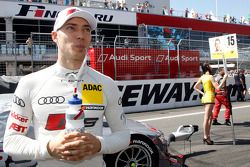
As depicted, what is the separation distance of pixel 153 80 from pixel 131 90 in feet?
4.08

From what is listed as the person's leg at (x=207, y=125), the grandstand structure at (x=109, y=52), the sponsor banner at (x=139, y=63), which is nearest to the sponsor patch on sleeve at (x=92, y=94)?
the person's leg at (x=207, y=125)

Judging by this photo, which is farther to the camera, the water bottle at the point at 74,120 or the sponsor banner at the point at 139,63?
the sponsor banner at the point at 139,63

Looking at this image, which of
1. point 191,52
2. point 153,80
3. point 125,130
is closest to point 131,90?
point 153,80

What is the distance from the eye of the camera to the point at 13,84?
7.29 metres

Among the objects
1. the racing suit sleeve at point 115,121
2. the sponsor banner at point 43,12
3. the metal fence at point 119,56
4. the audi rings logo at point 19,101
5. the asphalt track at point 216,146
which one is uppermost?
the sponsor banner at point 43,12

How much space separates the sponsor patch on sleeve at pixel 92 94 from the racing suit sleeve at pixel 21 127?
1.03ft

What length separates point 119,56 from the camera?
15.0 meters

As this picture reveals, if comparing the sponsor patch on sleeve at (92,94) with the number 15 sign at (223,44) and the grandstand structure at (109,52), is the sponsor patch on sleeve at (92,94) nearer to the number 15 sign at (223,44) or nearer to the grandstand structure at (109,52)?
the number 15 sign at (223,44)

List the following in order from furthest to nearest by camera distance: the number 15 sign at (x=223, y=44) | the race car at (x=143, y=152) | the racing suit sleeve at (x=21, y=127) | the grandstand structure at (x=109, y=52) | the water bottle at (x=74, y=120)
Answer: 1. the grandstand structure at (x=109, y=52)
2. the number 15 sign at (x=223, y=44)
3. the race car at (x=143, y=152)
4. the racing suit sleeve at (x=21, y=127)
5. the water bottle at (x=74, y=120)

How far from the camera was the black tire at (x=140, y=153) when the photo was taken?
5105 mm

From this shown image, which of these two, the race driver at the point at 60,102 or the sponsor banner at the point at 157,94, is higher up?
the race driver at the point at 60,102

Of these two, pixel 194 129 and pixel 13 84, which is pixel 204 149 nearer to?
pixel 194 129

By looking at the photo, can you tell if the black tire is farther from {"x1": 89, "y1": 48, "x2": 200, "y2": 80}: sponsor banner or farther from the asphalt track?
{"x1": 89, "y1": 48, "x2": 200, "y2": 80}: sponsor banner

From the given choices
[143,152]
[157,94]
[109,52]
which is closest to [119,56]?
[109,52]
